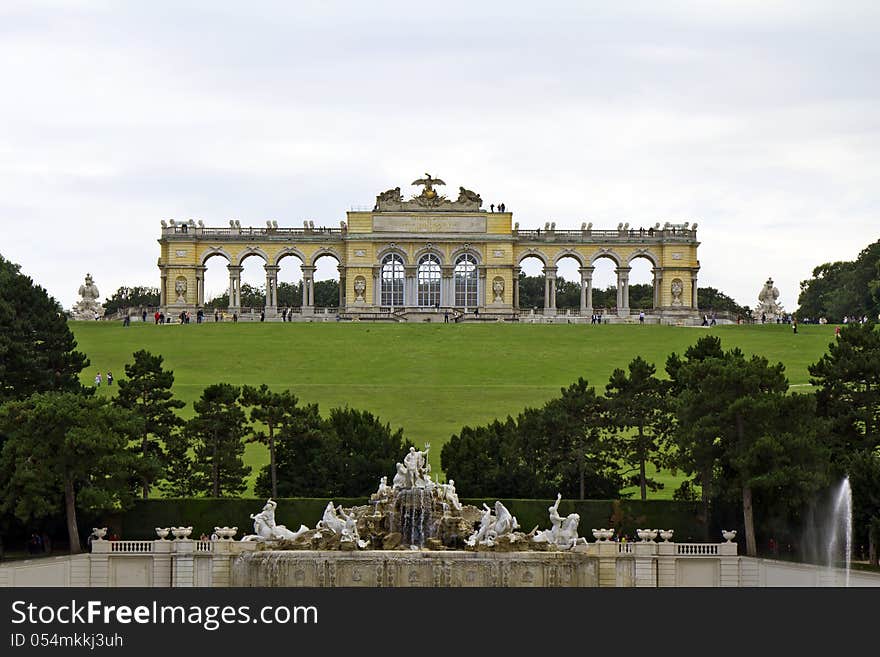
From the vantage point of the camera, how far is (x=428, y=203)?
325 feet

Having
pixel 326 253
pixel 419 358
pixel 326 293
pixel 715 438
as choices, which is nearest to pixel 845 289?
pixel 326 253

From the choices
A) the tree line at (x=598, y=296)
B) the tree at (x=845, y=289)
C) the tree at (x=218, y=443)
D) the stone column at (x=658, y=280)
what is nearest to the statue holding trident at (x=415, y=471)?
the tree at (x=218, y=443)

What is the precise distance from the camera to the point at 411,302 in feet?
324

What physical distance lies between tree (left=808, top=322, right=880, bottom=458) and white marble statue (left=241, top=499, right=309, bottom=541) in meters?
15.8

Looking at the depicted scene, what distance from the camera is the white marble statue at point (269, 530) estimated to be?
49.3 m

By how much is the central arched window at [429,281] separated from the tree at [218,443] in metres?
42.7

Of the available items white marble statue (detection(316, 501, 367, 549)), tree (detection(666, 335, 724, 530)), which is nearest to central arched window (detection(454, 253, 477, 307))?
tree (detection(666, 335, 724, 530))

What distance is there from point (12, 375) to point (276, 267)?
142 feet

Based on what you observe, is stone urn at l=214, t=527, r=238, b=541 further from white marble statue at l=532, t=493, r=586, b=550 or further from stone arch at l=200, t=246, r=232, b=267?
stone arch at l=200, t=246, r=232, b=267

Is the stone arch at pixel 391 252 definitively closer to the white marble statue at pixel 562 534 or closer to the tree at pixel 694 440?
the tree at pixel 694 440

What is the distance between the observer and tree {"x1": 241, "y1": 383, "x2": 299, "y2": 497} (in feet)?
183

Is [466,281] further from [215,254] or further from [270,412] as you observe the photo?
Answer: [270,412]

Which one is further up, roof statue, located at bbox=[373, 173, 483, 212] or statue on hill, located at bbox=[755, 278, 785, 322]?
roof statue, located at bbox=[373, 173, 483, 212]
